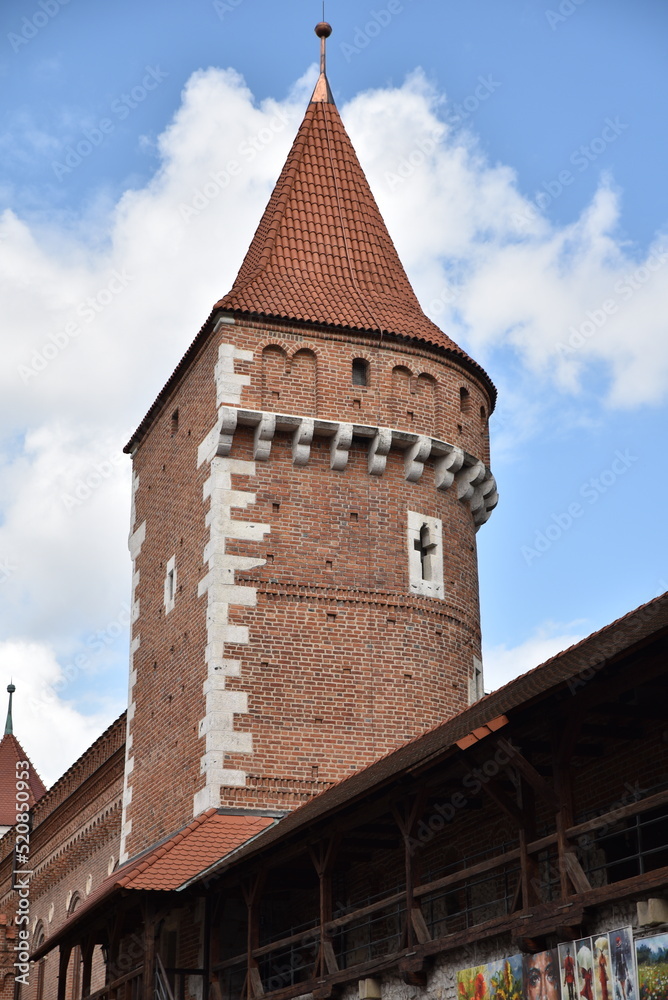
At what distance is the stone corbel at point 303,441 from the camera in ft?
70.6

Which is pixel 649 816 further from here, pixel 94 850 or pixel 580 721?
pixel 94 850

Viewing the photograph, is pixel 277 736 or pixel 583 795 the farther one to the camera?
pixel 277 736

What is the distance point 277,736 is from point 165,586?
12.7ft

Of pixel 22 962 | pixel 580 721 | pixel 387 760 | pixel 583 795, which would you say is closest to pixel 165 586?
pixel 387 760

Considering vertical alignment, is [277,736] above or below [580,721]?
above

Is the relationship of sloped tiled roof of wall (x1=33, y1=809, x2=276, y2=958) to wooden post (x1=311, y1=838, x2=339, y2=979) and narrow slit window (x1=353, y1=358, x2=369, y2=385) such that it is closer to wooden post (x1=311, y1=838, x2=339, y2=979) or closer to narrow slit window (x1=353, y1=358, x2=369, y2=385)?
wooden post (x1=311, y1=838, x2=339, y2=979)

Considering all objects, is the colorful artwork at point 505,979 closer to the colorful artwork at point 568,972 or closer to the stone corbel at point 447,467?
the colorful artwork at point 568,972

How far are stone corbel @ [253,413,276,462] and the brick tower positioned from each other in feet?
0.09

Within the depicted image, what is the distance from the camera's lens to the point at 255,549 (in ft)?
69.2

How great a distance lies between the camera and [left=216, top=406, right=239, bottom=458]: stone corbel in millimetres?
21297

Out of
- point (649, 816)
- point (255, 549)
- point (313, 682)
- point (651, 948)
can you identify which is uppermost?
point (255, 549)

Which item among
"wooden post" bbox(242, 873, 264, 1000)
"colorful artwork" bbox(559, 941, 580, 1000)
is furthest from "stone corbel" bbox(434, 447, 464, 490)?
"colorful artwork" bbox(559, 941, 580, 1000)

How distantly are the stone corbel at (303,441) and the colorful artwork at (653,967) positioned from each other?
11.8 m

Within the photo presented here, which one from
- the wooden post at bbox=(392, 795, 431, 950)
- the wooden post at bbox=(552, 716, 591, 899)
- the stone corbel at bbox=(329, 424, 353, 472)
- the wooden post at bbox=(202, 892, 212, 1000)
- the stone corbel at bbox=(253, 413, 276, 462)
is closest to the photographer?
the wooden post at bbox=(552, 716, 591, 899)
